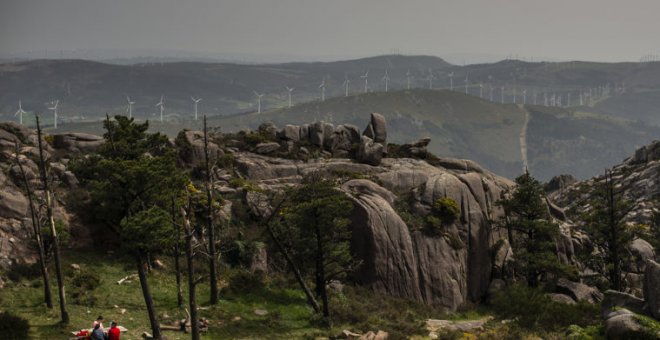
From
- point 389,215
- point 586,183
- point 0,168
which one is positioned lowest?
point 586,183

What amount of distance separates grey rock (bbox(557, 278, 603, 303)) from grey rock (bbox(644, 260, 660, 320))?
26391mm

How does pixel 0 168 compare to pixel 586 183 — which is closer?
pixel 0 168

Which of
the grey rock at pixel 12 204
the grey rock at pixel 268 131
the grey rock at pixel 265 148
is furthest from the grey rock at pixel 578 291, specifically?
the grey rock at pixel 12 204

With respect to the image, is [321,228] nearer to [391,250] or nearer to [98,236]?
[391,250]

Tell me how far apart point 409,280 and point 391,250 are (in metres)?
3.91

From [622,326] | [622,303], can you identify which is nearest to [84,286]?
[622,326]

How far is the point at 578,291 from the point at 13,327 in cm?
5714

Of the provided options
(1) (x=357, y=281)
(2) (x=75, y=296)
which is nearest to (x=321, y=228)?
(1) (x=357, y=281)

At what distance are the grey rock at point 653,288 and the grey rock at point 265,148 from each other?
2322 inches

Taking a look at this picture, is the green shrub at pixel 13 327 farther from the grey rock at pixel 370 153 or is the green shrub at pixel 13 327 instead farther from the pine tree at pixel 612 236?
the grey rock at pixel 370 153

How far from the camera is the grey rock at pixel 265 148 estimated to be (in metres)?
89.9

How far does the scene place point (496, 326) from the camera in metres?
52.7

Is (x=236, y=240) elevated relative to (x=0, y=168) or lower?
lower

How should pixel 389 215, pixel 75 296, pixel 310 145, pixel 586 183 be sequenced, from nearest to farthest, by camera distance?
pixel 75 296 < pixel 389 215 < pixel 310 145 < pixel 586 183
